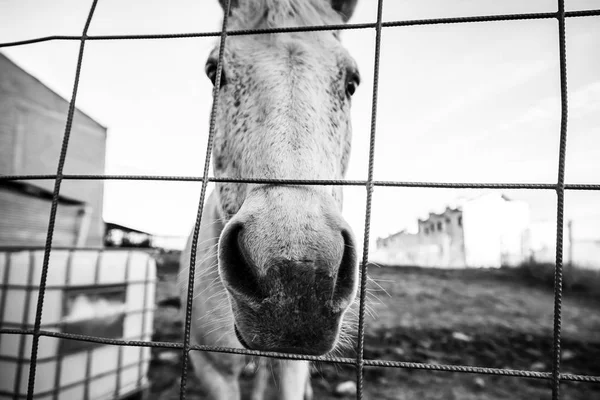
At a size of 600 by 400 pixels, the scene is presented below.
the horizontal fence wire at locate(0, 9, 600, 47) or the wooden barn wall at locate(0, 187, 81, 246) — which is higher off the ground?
the horizontal fence wire at locate(0, 9, 600, 47)

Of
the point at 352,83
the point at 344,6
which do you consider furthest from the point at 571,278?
the point at 352,83

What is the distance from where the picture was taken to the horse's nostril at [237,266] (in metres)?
1.10

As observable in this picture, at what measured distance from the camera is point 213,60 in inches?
75.9

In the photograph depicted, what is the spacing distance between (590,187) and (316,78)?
1.05 meters

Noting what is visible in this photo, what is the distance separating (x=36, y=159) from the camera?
9.53 metres

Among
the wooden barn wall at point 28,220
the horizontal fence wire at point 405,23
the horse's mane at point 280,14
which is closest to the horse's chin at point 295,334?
the horizontal fence wire at point 405,23

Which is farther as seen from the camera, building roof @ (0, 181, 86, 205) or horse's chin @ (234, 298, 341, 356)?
building roof @ (0, 181, 86, 205)

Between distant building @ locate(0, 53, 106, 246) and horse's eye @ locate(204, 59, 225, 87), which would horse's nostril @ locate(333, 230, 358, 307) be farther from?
distant building @ locate(0, 53, 106, 246)

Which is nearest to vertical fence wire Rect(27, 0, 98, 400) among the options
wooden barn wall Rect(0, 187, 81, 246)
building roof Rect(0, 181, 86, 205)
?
wooden barn wall Rect(0, 187, 81, 246)

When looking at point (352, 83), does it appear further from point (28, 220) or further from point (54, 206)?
point (28, 220)

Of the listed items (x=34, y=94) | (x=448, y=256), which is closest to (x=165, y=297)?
(x=34, y=94)

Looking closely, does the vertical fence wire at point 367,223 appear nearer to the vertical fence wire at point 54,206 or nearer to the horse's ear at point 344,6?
the vertical fence wire at point 54,206

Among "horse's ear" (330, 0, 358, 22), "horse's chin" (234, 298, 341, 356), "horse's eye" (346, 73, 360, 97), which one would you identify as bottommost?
"horse's chin" (234, 298, 341, 356)

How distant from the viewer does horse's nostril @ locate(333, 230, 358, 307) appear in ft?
3.59
